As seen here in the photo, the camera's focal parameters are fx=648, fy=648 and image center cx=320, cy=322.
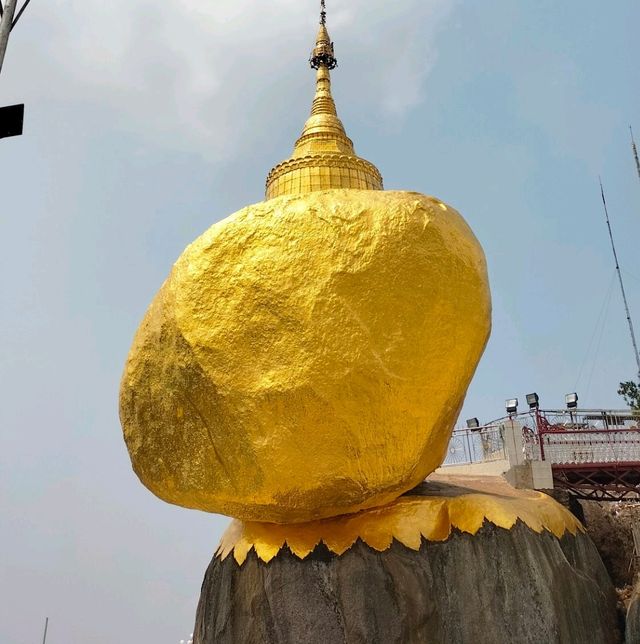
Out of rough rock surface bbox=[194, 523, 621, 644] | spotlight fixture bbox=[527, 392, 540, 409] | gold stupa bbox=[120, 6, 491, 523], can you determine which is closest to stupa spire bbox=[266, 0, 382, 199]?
gold stupa bbox=[120, 6, 491, 523]

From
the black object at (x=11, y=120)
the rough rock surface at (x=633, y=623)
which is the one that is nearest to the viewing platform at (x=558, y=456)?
the rough rock surface at (x=633, y=623)

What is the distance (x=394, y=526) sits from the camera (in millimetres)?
5785

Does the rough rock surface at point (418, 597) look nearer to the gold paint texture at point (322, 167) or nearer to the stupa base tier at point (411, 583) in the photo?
the stupa base tier at point (411, 583)

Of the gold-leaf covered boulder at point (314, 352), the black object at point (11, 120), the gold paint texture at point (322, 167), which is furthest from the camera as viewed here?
the gold paint texture at point (322, 167)

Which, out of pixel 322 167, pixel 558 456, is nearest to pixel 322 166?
pixel 322 167

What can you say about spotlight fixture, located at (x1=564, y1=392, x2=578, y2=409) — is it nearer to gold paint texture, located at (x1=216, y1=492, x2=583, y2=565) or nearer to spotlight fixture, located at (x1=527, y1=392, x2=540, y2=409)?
spotlight fixture, located at (x1=527, y1=392, x2=540, y2=409)

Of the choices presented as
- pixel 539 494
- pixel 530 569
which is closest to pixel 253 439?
pixel 530 569

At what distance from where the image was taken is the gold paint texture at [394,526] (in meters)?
5.75

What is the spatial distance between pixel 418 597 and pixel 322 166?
586 cm

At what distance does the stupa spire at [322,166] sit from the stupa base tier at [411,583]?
4.63m

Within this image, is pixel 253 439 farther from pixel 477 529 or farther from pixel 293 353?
pixel 477 529

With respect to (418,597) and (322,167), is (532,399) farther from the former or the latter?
(418,597)

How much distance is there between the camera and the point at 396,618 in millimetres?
5398

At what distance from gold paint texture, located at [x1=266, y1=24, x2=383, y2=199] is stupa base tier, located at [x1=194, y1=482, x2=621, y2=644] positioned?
4.63 meters
